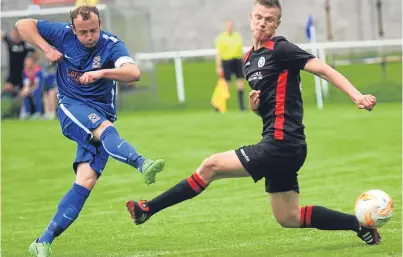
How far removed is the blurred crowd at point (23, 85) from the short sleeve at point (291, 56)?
17741 millimetres

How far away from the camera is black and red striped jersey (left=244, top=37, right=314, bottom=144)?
8.58 meters

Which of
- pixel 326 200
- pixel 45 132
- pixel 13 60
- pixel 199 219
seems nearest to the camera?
Result: pixel 199 219

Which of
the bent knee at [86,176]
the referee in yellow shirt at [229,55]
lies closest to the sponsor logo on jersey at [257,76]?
the bent knee at [86,176]

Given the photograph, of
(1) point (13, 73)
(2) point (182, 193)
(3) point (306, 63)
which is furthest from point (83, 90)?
(1) point (13, 73)

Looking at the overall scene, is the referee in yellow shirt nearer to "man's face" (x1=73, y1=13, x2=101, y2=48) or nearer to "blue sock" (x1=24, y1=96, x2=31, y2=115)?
"blue sock" (x1=24, y1=96, x2=31, y2=115)

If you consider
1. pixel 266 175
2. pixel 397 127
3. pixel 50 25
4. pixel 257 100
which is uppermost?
pixel 50 25

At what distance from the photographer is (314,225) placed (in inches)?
360

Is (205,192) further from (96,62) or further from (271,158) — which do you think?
(271,158)

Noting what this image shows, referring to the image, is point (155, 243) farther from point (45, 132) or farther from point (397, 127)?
point (45, 132)

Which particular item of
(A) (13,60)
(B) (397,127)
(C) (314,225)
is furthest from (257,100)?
(A) (13,60)

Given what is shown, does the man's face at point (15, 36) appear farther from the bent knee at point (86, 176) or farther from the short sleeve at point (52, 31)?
the bent knee at point (86, 176)

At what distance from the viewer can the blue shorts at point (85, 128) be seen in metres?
9.18

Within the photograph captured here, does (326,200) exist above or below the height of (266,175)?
below

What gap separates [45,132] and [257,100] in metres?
14.5
